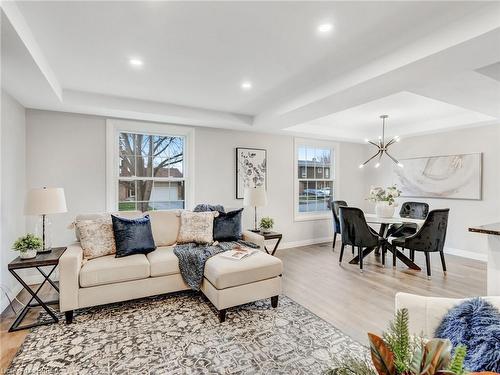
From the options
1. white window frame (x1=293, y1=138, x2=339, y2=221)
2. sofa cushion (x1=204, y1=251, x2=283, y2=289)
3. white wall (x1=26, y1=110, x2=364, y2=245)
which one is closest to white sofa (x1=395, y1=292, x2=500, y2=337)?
sofa cushion (x1=204, y1=251, x2=283, y2=289)

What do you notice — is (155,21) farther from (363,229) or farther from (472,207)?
(472,207)

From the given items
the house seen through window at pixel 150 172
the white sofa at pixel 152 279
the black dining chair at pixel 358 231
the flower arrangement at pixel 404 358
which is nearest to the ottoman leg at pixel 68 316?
the white sofa at pixel 152 279

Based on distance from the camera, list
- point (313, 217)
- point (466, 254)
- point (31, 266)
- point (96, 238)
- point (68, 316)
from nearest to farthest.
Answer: point (31, 266) → point (68, 316) → point (96, 238) → point (466, 254) → point (313, 217)

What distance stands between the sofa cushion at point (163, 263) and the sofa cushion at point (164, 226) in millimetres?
367

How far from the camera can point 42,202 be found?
8.63ft

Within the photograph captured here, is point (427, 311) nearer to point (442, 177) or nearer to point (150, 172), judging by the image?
point (150, 172)

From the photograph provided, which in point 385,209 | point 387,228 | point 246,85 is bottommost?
point 387,228

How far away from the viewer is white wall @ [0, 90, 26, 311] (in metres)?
2.81

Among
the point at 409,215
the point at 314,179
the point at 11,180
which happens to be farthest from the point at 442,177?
the point at 11,180

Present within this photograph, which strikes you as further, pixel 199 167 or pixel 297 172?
pixel 297 172

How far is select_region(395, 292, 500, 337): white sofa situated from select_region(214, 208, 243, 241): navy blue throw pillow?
2.42 metres

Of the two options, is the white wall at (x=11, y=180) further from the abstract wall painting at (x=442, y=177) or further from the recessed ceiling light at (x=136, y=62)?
the abstract wall painting at (x=442, y=177)

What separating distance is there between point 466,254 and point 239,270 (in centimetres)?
458

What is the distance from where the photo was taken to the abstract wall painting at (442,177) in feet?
15.5
